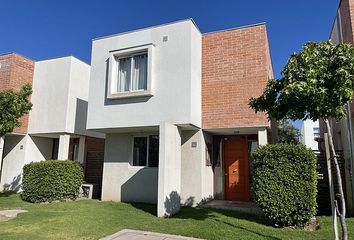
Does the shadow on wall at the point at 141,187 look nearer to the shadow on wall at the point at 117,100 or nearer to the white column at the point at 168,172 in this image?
the white column at the point at 168,172

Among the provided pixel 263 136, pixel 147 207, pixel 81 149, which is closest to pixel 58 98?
pixel 81 149

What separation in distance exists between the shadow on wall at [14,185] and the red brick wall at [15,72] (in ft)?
9.34

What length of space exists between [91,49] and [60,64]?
382 cm

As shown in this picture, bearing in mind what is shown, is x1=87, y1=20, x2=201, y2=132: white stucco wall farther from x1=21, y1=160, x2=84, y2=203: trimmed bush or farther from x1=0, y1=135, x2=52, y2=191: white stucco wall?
x1=0, y1=135, x2=52, y2=191: white stucco wall

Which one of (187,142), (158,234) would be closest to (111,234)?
(158,234)

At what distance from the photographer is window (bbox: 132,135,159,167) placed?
41.7 ft

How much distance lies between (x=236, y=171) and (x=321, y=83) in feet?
26.9

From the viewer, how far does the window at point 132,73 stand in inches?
476

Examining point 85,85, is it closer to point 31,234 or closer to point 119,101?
point 119,101

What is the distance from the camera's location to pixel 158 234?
23.8ft

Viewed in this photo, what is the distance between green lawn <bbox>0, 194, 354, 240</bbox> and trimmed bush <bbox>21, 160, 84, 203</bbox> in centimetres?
133

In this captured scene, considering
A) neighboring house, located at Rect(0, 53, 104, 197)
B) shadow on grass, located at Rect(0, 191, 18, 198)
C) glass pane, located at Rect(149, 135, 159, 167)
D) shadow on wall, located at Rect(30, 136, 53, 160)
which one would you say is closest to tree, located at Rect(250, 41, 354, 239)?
glass pane, located at Rect(149, 135, 159, 167)

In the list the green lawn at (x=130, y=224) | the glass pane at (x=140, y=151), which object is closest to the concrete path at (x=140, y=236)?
the green lawn at (x=130, y=224)

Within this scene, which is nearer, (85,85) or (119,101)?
(119,101)
